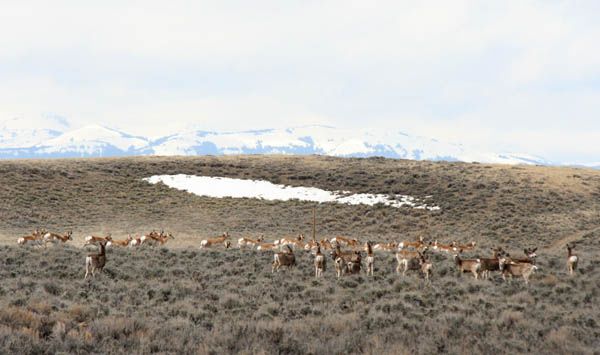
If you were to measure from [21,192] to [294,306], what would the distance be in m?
40.3

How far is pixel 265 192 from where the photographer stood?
53281mm

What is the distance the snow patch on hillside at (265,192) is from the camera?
49.8 meters

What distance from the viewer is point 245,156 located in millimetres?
72062

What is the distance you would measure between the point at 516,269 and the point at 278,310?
9169mm

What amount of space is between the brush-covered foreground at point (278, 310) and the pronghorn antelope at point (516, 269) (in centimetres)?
42

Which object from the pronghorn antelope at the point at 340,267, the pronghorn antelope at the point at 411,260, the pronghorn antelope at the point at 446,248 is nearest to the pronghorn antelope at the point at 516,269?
the pronghorn antelope at the point at 411,260

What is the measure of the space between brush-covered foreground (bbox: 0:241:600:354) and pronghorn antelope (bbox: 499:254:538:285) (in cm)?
42

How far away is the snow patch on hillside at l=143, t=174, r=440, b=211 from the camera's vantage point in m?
49.8

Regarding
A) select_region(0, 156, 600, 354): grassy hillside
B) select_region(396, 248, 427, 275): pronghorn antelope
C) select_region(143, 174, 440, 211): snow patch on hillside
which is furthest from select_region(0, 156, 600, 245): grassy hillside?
select_region(396, 248, 427, 275): pronghorn antelope

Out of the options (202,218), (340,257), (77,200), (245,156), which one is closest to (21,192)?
(77,200)

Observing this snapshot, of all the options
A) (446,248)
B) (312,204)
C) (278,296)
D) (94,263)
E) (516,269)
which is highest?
(516,269)

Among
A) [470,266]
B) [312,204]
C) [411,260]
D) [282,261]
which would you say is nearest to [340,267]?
[282,261]

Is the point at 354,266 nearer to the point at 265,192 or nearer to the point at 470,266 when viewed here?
the point at 470,266

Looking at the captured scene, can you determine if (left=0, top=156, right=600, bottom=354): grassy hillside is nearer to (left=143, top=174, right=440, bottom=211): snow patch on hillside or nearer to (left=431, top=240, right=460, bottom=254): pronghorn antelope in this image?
(left=431, top=240, right=460, bottom=254): pronghorn antelope
